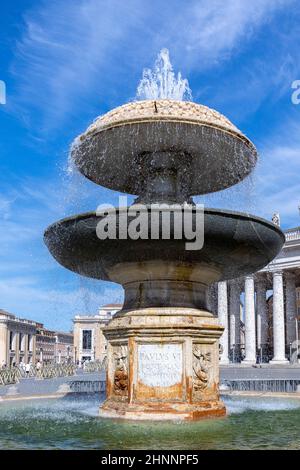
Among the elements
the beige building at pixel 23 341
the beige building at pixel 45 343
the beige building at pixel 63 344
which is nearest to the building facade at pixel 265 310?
the beige building at pixel 23 341

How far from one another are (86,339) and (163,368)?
365 feet

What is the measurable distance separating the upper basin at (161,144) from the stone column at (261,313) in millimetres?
54482

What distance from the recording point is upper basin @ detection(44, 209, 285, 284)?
966 cm

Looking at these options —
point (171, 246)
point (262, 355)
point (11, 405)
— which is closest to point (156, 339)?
point (171, 246)

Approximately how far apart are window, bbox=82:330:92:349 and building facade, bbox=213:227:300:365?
5273 cm

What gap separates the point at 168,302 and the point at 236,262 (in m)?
1.37

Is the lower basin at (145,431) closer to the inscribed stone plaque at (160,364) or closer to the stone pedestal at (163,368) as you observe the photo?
the stone pedestal at (163,368)

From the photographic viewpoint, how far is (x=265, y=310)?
66188 mm

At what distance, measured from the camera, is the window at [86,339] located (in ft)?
389

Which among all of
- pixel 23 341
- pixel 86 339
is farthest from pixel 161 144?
pixel 23 341

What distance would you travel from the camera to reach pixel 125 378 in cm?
1002

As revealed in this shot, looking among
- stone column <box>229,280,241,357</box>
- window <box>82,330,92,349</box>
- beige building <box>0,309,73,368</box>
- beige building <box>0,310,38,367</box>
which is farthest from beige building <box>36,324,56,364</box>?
stone column <box>229,280,241,357</box>
